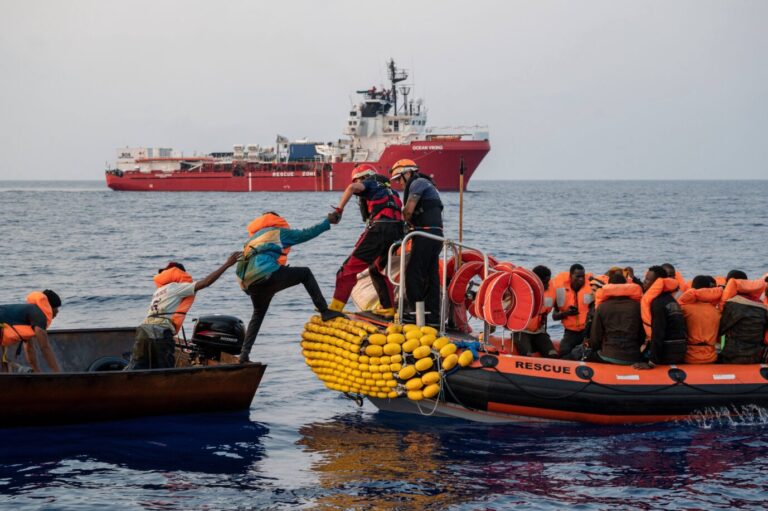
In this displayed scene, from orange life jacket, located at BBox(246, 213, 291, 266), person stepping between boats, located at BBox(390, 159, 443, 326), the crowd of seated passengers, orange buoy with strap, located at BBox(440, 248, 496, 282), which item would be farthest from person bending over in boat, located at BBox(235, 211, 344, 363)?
the crowd of seated passengers

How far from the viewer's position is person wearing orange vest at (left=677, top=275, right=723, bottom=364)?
10.1m

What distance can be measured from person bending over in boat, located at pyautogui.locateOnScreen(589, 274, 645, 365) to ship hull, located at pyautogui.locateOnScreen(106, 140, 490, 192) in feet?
217

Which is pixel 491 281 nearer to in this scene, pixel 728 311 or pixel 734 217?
pixel 728 311

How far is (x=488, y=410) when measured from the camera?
10.3 metres

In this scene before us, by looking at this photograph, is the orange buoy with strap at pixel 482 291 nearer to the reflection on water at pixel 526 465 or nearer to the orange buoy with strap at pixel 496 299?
the orange buoy with strap at pixel 496 299

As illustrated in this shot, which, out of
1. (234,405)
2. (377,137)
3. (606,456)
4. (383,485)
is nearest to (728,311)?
(606,456)

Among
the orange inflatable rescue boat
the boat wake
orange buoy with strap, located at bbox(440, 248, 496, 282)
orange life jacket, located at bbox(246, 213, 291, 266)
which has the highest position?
orange life jacket, located at bbox(246, 213, 291, 266)

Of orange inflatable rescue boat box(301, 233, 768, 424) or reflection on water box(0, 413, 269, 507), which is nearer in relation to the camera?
reflection on water box(0, 413, 269, 507)

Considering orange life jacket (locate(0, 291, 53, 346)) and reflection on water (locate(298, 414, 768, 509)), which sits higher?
orange life jacket (locate(0, 291, 53, 346))

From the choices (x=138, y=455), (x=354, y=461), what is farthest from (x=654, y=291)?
(x=138, y=455)

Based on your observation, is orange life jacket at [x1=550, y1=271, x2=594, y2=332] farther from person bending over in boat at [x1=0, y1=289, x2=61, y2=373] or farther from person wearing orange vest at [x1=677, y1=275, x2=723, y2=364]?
person bending over in boat at [x1=0, y1=289, x2=61, y2=373]

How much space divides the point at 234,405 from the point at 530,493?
3.92m

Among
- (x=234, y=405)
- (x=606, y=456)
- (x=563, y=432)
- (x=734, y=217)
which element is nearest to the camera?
(x=606, y=456)

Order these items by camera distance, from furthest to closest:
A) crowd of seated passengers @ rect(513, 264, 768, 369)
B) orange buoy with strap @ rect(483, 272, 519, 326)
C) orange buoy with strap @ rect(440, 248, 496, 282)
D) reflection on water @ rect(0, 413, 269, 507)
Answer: orange buoy with strap @ rect(440, 248, 496, 282) → orange buoy with strap @ rect(483, 272, 519, 326) → crowd of seated passengers @ rect(513, 264, 768, 369) → reflection on water @ rect(0, 413, 269, 507)
